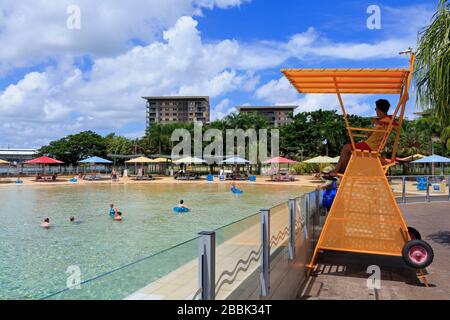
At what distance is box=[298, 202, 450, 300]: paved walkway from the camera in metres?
4.91

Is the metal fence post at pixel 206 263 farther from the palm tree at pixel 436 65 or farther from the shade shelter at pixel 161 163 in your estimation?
the shade shelter at pixel 161 163

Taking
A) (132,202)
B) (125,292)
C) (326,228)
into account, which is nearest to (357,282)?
(326,228)

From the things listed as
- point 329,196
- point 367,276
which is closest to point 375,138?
point 367,276

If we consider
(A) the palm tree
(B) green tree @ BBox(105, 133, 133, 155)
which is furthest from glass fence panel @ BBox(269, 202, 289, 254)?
(B) green tree @ BBox(105, 133, 133, 155)

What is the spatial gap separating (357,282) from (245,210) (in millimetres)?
10910

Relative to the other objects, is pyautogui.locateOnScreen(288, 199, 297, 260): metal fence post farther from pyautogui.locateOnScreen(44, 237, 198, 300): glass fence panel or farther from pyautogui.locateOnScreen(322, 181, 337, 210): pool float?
pyautogui.locateOnScreen(322, 181, 337, 210): pool float

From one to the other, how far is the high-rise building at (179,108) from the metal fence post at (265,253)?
387ft

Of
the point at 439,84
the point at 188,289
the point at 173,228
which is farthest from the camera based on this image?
the point at 173,228

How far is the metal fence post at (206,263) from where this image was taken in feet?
8.38

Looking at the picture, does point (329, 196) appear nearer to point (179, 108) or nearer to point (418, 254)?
point (418, 254)

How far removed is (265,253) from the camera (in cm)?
392

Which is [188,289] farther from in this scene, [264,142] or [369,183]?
[264,142]

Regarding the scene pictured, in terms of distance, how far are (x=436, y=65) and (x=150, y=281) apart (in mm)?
5938
